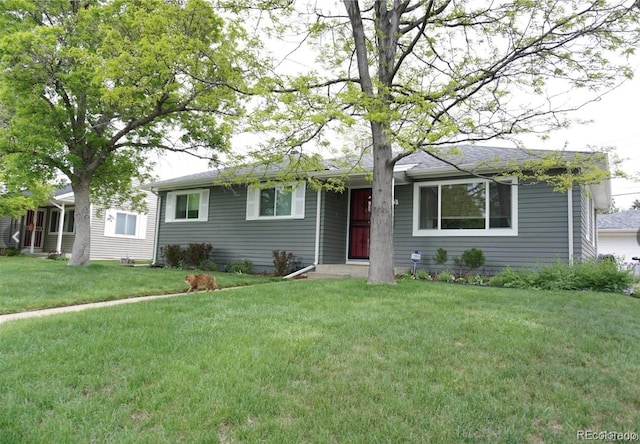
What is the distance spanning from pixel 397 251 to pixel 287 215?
3.46 metres

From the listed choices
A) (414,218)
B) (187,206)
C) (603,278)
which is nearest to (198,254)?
(187,206)

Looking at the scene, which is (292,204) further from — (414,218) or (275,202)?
(414,218)

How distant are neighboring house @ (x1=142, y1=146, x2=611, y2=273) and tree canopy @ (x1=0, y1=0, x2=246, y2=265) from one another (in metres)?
2.38

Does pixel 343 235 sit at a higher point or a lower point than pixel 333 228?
lower

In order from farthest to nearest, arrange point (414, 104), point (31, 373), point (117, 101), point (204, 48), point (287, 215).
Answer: point (287, 215) → point (117, 101) → point (204, 48) → point (414, 104) → point (31, 373)

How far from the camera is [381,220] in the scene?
7.65 metres

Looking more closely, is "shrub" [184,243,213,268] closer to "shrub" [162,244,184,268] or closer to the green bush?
"shrub" [162,244,184,268]

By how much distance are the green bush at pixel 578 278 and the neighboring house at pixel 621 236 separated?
17058mm

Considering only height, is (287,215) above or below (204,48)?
below

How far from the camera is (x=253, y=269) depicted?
12508mm

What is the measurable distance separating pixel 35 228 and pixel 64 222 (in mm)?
1577

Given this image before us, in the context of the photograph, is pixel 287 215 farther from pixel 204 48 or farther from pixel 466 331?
pixel 466 331

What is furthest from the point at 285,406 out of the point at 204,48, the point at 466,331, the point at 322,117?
the point at 204,48

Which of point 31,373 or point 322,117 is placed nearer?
point 31,373
